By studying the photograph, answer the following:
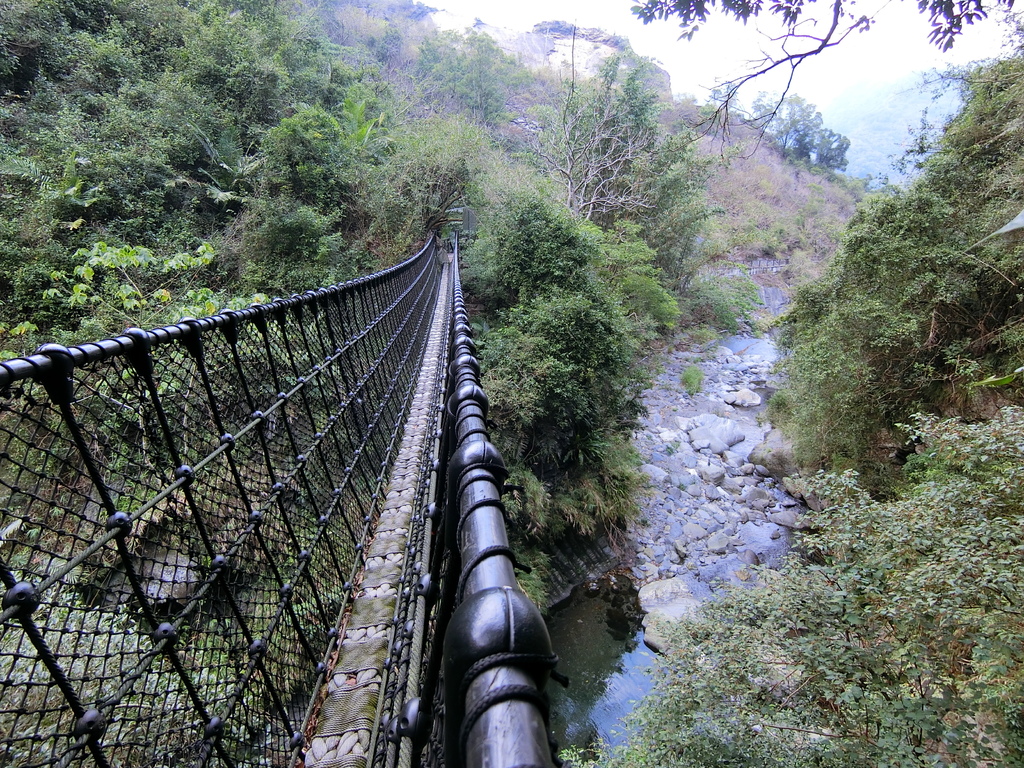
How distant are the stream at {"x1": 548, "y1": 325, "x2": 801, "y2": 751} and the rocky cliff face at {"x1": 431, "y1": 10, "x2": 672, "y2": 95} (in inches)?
1398

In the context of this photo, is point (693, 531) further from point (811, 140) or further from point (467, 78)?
point (811, 140)

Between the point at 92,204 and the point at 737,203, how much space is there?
24.6 m

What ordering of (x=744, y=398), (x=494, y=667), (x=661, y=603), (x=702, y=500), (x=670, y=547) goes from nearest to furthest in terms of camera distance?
(x=494, y=667) → (x=661, y=603) → (x=670, y=547) → (x=702, y=500) → (x=744, y=398)

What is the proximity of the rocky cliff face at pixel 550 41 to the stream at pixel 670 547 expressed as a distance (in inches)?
1398

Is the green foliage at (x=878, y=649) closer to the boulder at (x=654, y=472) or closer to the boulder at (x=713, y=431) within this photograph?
the boulder at (x=654, y=472)

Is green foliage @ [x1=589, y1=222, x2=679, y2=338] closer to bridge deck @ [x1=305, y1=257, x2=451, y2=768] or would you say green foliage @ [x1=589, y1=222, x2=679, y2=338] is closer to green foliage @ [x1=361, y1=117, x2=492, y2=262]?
green foliage @ [x1=361, y1=117, x2=492, y2=262]

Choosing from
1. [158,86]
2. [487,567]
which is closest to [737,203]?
[158,86]

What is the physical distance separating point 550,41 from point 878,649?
49.3 meters

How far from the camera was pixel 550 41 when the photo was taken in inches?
1575

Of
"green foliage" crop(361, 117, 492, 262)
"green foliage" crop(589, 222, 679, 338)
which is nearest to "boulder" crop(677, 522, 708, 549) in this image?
"green foliage" crop(589, 222, 679, 338)

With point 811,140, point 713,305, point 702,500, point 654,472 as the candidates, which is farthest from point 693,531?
point 811,140

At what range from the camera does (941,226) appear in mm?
5148

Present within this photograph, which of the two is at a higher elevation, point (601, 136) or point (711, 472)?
point (601, 136)

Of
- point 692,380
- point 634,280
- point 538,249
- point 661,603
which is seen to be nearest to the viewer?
point 661,603
